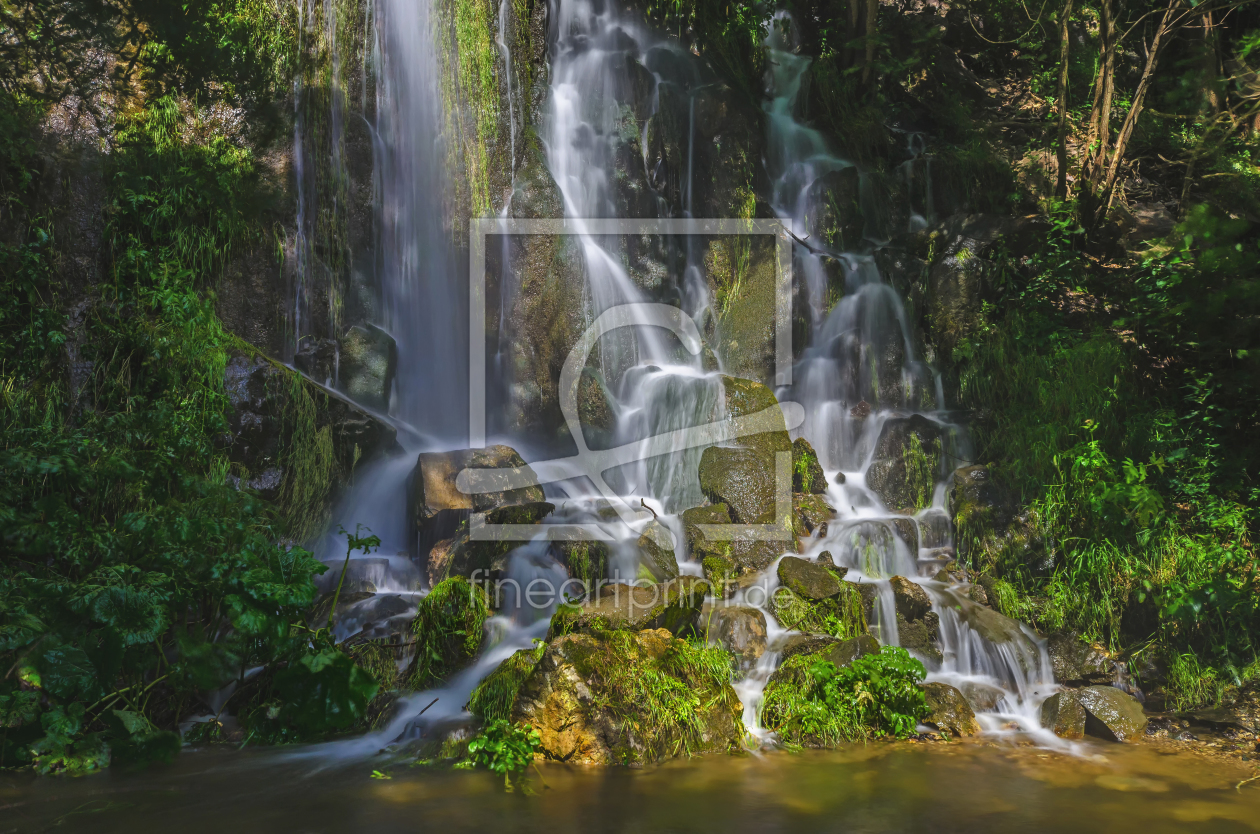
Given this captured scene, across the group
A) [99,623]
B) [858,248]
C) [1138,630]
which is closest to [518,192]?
[858,248]

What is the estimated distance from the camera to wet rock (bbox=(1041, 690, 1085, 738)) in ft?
16.5

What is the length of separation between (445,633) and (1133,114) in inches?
326

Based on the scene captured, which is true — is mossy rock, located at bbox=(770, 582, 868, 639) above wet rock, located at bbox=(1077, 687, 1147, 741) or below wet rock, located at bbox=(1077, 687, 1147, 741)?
above

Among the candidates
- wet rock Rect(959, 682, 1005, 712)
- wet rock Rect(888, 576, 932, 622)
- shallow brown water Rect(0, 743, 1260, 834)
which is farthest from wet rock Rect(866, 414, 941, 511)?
shallow brown water Rect(0, 743, 1260, 834)

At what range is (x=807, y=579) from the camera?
6.42 metres

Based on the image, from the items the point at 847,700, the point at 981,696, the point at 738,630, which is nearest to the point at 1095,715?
the point at 981,696

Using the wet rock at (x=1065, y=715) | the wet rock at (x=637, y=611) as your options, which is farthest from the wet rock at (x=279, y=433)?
the wet rock at (x=1065, y=715)

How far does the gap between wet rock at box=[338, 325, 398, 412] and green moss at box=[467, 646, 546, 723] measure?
16.5 ft

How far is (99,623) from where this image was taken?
4305 mm

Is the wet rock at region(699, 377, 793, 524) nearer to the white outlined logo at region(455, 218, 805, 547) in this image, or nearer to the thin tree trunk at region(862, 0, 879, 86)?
the white outlined logo at region(455, 218, 805, 547)

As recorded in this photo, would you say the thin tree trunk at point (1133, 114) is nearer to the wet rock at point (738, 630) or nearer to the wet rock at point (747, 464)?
the wet rock at point (747, 464)

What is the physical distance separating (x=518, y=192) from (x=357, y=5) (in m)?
2.91

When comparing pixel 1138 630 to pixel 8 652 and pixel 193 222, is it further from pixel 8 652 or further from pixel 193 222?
pixel 193 222

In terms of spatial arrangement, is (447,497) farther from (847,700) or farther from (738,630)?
(847,700)
